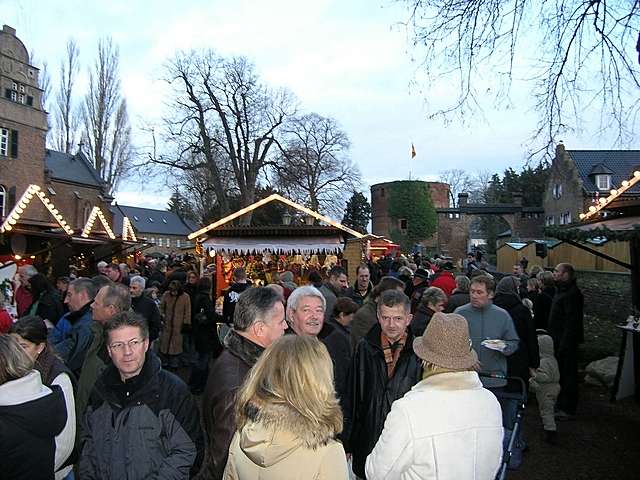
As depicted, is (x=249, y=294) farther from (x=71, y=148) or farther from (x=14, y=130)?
(x=71, y=148)

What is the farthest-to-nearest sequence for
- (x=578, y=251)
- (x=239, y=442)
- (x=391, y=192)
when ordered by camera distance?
(x=391, y=192)
(x=578, y=251)
(x=239, y=442)

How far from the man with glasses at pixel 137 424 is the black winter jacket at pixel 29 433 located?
173 millimetres

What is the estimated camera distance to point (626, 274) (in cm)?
1489

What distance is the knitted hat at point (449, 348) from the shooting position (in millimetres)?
2416

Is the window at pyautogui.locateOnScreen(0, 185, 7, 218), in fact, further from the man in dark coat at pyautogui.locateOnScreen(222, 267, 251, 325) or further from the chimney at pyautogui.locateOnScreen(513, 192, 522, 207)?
the chimney at pyautogui.locateOnScreen(513, 192, 522, 207)

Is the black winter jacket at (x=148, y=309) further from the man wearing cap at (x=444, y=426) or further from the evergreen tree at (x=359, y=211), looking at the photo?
the evergreen tree at (x=359, y=211)

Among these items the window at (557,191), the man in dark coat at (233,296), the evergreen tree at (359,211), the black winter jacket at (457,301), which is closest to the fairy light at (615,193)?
the black winter jacket at (457,301)

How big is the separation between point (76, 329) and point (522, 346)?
4.47m

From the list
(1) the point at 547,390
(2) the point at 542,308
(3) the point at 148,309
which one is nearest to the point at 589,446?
(1) the point at 547,390

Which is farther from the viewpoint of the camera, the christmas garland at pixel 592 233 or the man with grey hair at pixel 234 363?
the christmas garland at pixel 592 233

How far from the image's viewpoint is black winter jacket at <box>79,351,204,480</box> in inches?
102

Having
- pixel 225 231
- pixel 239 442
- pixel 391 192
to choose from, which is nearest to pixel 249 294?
pixel 239 442

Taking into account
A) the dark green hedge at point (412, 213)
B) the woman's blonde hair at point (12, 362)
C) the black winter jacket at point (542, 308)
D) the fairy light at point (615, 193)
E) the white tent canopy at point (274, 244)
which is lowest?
the black winter jacket at point (542, 308)

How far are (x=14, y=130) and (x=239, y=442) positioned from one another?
1305 inches
